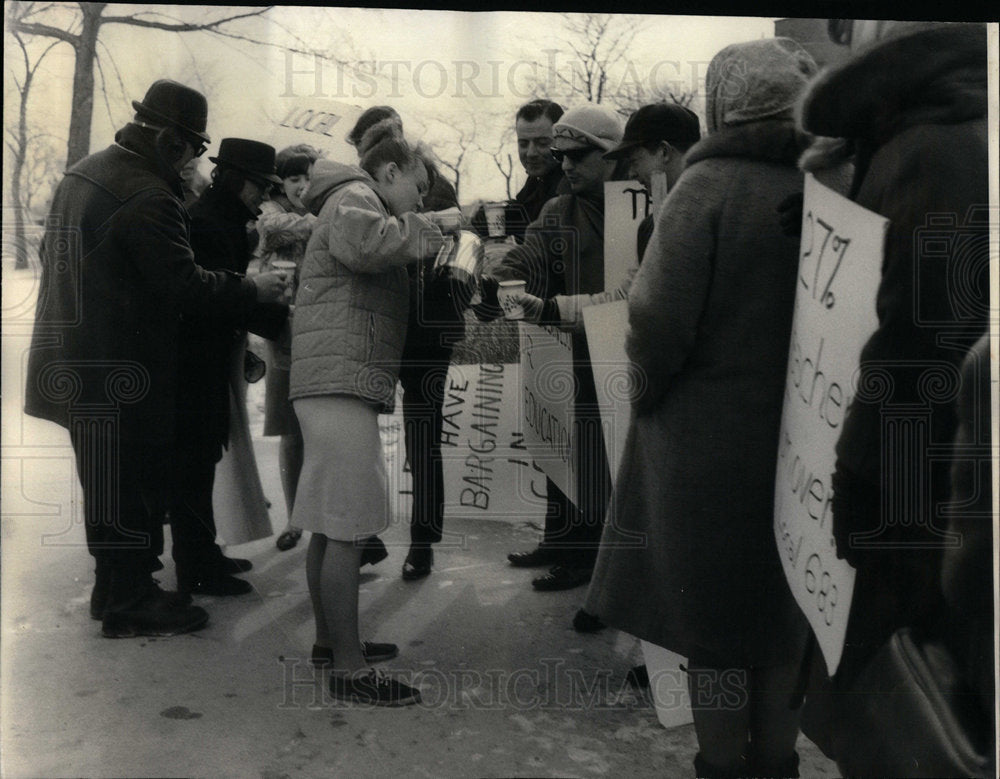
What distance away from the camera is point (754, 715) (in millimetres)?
2859

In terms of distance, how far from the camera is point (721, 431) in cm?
272

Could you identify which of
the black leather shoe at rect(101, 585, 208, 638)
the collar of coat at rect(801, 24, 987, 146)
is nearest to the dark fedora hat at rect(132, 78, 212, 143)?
the black leather shoe at rect(101, 585, 208, 638)

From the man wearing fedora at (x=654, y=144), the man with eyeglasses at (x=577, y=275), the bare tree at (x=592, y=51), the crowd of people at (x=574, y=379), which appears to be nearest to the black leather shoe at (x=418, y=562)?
the crowd of people at (x=574, y=379)

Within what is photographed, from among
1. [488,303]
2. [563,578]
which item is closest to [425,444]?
[488,303]

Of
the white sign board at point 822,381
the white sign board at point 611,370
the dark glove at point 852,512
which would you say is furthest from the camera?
the white sign board at point 611,370

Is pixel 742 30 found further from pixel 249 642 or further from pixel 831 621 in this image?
pixel 249 642

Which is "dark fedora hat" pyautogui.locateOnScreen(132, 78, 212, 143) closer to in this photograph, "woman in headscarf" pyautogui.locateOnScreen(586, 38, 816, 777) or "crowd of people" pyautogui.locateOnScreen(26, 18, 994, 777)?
"crowd of people" pyautogui.locateOnScreen(26, 18, 994, 777)

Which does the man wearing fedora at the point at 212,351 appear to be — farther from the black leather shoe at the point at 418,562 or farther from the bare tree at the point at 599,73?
the bare tree at the point at 599,73

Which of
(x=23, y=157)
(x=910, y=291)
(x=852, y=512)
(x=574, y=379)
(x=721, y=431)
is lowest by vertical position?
(x=852, y=512)

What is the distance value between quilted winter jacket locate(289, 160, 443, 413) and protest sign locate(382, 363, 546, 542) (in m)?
0.16

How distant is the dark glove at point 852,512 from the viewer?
2.71 metres

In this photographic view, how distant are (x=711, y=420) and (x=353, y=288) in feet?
3.28

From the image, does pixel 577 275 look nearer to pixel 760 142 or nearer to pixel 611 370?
pixel 611 370

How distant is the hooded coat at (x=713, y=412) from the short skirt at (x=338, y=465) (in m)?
0.66
